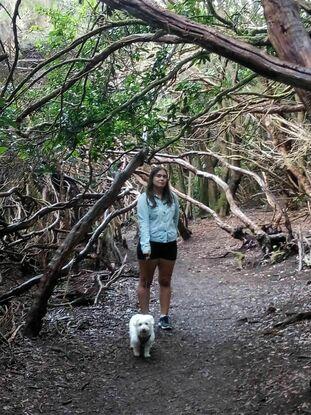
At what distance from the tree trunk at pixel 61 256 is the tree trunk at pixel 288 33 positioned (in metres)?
2.58

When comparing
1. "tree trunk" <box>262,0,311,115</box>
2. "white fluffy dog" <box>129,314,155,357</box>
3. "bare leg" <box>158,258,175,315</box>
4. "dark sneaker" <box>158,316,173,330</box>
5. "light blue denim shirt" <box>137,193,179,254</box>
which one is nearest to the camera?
"tree trunk" <box>262,0,311,115</box>

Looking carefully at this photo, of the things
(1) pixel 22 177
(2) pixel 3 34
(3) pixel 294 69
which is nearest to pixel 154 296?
(1) pixel 22 177

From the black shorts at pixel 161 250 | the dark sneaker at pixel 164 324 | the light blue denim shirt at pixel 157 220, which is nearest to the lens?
the light blue denim shirt at pixel 157 220

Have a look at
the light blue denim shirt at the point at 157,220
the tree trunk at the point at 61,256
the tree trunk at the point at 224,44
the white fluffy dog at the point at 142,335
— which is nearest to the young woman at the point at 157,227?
the light blue denim shirt at the point at 157,220

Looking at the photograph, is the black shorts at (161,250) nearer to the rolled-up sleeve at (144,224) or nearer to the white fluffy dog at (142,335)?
the rolled-up sleeve at (144,224)

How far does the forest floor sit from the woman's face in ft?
5.56

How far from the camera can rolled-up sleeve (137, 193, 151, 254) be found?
18.6ft

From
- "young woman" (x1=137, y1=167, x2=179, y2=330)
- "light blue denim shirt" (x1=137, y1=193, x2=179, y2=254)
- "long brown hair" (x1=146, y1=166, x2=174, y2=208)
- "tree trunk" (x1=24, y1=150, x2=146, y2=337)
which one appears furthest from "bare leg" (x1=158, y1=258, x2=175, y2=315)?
"tree trunk" (x1=24, y1=150, x2=146, y2=337)

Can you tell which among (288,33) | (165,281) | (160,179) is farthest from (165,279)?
(288,33)

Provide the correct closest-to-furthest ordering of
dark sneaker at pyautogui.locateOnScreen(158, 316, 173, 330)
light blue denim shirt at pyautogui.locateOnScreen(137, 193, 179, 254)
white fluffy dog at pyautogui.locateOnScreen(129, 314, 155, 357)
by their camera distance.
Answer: white fluffy dog at pyautogui.locateOnScreen(129, 314, 155, 357)
light blue denim shirt at pyautogui.locateOnScreen(137, 193, 179, 254)
dark sneaker at pyautogui.locateOnScreen(158, 316, 173, 330)

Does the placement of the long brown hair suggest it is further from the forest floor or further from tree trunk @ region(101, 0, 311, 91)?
tree trunk @ region(101, 0, 311, 91)

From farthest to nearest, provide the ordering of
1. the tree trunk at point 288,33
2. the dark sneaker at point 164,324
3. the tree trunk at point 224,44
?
the dark sneaker at point 164,324 → the tree trunk at point 288,33 → the tree trunk at point 224,44

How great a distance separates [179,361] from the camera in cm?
532

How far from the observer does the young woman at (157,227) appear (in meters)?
5.81
